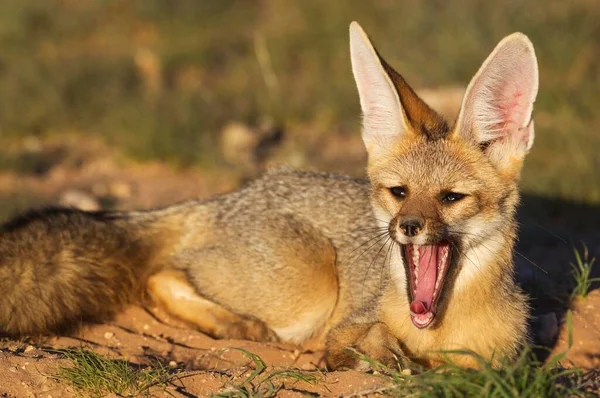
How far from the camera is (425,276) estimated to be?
3814 mm

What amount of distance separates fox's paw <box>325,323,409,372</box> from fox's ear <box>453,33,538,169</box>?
97 centimetres

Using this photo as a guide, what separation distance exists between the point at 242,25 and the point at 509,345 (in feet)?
30.3

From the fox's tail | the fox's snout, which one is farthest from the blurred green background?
the fox's snout

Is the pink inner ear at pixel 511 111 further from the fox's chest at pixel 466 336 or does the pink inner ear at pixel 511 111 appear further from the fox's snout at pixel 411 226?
the fox's chest at pixel 466 336

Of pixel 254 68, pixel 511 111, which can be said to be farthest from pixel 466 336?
pixel 254 68

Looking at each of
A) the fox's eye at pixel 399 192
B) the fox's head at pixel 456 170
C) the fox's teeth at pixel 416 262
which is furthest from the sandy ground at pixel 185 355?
the fox's eye at pixel 399 192

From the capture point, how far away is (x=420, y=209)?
142 inches

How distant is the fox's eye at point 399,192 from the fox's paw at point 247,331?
4.68 feet

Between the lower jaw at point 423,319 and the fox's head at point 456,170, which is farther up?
the fox's head at point 456,170

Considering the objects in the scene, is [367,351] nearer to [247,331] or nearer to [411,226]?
[411,226]

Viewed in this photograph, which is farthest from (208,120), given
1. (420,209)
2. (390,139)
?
(420,209)

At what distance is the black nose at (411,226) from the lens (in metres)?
3.47

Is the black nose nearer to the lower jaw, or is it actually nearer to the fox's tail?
the lower jaw

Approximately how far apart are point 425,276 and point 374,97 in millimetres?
906
